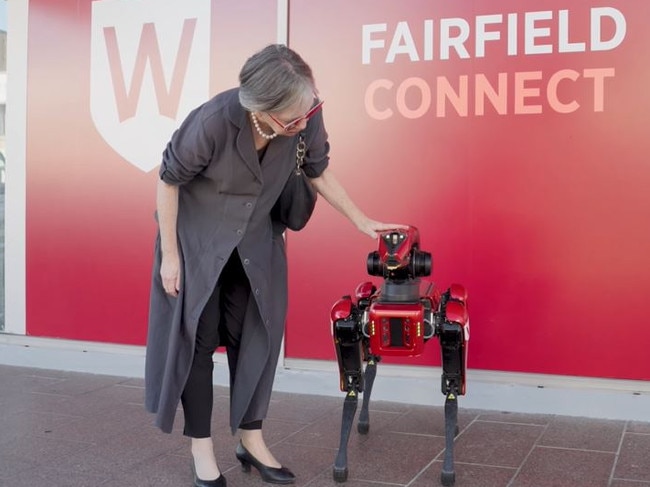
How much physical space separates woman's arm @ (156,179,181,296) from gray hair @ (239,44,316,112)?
49 cm

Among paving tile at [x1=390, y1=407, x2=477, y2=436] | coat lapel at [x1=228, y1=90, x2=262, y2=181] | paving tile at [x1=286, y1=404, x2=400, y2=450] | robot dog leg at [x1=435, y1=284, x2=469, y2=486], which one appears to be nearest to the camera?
coat lapel at [x1=228, y1=90, x2=262, y2=181]

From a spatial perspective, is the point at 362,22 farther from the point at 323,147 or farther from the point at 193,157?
the point at 193,157

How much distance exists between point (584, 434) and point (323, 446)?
4.15 ft

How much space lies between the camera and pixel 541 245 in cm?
464

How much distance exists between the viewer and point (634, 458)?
3.90 metres

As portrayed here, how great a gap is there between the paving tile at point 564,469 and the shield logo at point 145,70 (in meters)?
2.87

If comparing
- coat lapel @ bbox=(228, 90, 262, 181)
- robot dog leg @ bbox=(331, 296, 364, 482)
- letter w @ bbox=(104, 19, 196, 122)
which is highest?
letter w @ bbox=(104, 19, 196, 122)

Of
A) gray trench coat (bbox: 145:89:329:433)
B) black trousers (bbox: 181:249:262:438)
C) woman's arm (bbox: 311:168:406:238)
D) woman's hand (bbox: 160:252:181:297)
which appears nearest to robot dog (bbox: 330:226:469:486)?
woman's arm (bbox: 311:168:406:238)

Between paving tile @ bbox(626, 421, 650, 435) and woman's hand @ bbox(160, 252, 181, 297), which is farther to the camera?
paving tile @ bbox(626, 421, 650, 435)

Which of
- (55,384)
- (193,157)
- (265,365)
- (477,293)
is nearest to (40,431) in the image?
(55,384)

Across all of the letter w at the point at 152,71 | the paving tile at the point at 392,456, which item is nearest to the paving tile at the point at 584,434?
the paving tile at the point at 392,456

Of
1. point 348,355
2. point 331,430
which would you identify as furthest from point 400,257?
point 331,430

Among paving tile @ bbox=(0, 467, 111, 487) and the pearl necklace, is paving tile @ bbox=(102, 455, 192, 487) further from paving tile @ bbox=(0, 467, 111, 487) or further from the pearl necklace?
the pearl necklace

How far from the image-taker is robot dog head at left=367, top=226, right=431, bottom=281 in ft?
11.3
